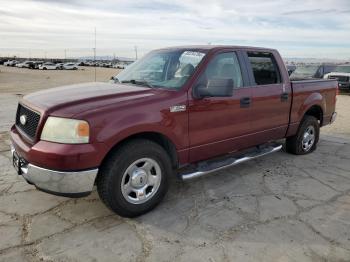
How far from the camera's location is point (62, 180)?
10.6ft

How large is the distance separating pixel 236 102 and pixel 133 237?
217 cm

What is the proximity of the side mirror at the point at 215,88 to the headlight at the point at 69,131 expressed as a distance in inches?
55.2

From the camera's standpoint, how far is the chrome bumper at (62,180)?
3.23 meters

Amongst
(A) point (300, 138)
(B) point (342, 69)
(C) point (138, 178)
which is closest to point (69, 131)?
(C) point (138, 178)

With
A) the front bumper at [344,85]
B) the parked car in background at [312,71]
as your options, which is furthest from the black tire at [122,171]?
the parked car in background at [312,71]

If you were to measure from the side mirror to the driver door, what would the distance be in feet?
0.19

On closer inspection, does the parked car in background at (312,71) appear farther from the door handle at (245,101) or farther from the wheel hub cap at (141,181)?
the wheel hub cap at (141,181)

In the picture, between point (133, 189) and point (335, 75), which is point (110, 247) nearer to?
point (133, 189)

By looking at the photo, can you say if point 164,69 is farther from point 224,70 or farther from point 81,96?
point 81,96

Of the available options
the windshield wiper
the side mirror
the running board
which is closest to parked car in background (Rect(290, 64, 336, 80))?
the running board

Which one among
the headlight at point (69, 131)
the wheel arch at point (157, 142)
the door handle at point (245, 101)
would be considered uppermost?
the door handle at point (245, 101)

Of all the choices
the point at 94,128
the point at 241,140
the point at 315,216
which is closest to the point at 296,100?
the point at 241,140

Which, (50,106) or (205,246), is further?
(50,106)

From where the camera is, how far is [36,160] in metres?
3.30
